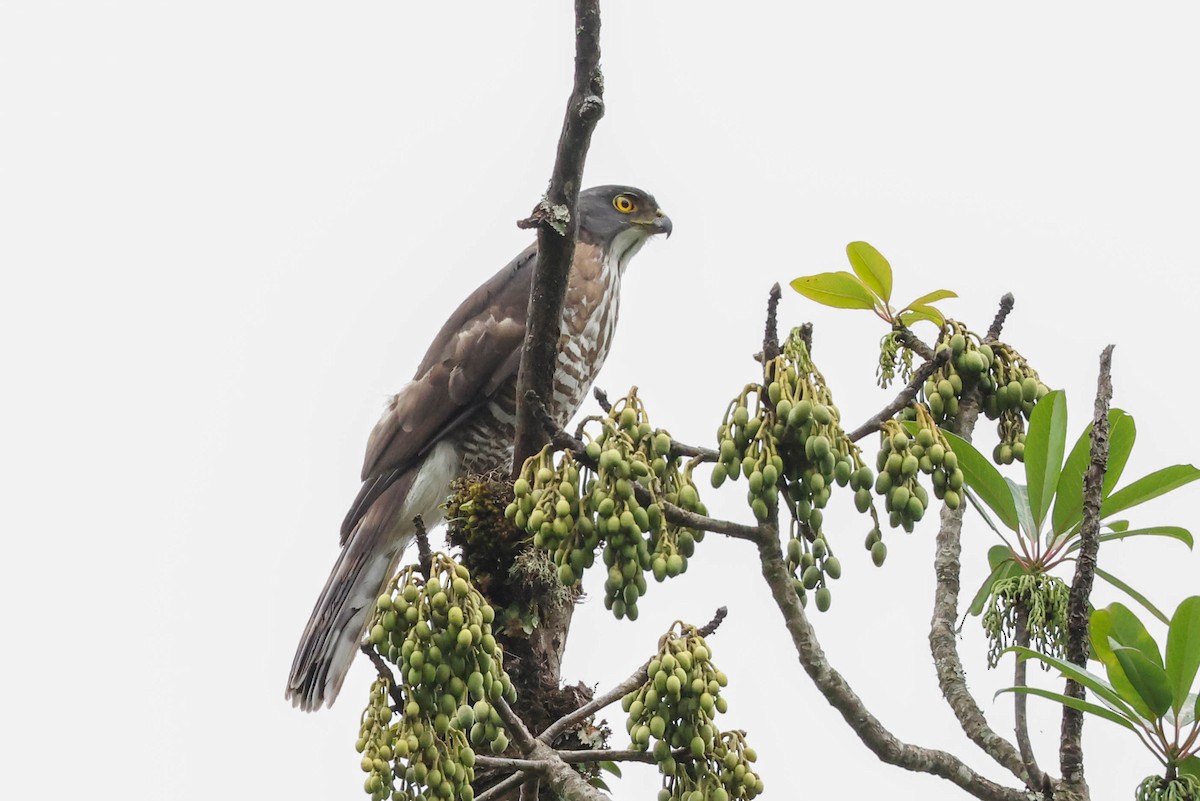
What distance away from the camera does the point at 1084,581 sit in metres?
2.07

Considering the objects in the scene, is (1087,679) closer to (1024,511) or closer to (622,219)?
(1024,511)

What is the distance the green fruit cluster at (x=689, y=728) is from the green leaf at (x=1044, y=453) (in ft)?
2.35

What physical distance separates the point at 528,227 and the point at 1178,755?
167cm

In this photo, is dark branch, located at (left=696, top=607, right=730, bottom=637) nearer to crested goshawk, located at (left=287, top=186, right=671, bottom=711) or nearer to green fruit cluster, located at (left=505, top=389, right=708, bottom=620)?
green fruit cluster, located at (left=505, top=389, right=708, bottom=620)

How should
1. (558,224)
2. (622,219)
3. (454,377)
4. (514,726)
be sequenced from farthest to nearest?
(622,219) < (454,377) < (558,224) < (514,726)

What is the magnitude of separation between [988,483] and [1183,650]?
446 millimetres

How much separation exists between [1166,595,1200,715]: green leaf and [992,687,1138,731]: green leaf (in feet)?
0.33

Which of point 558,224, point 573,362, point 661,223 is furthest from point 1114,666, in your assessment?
point 661,223

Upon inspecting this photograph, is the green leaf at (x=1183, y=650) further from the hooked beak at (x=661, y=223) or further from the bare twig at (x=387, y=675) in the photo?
the hooked beak at (x=661, y=223)

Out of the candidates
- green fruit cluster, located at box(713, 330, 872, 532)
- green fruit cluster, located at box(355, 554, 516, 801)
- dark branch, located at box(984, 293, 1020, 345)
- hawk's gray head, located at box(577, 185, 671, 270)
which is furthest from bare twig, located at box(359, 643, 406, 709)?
hawk's gray head, located at box(577, 185, 671, 270)

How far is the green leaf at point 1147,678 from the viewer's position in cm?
219

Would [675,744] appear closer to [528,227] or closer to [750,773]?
[750,773]

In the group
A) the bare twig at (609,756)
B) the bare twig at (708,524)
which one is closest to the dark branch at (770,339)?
the bare twig at (708,524)

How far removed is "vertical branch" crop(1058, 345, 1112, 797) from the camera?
2.08 meters
